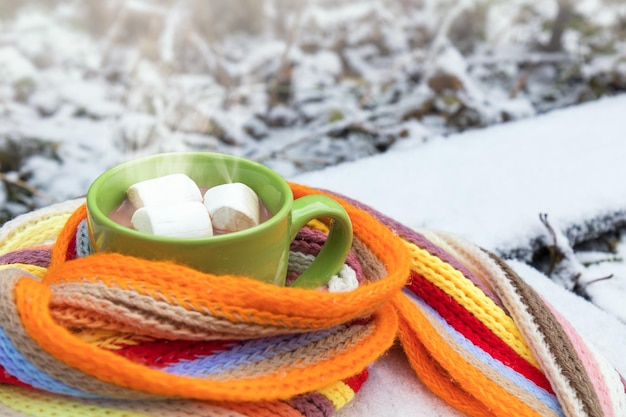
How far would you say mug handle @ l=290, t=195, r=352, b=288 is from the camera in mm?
492

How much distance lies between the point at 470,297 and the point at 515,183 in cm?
47

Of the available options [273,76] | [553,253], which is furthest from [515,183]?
[273,76]

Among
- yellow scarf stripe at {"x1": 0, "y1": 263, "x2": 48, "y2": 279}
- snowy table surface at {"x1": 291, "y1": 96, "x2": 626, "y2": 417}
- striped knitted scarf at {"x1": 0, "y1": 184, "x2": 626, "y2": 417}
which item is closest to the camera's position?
striped knitted scarf at {"x1": 0, "y1": 184, "x2": 626, "y2": 417}

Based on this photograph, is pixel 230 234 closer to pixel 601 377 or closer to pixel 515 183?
pixel 601 377

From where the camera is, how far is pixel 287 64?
1834 mm

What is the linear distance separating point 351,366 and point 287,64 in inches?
58.0

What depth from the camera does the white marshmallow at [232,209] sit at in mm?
448

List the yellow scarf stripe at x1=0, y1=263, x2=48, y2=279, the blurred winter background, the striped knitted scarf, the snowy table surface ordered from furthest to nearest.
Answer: the blurred winter background, the snowy table surface, the yellow scarf stripe at x1=0, y1=263, x2=48, y2=279, the striped knitted scarf

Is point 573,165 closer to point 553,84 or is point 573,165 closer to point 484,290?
point 484,290

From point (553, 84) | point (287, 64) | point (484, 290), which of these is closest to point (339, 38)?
point (287, 64)

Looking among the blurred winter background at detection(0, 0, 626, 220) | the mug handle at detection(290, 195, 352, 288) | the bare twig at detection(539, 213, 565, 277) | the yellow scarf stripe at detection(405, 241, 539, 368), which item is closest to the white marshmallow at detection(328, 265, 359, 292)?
the mug handle at detection(290, 195, 352, 288)

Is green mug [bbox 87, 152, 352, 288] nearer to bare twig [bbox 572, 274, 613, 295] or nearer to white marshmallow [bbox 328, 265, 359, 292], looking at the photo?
white marshmallow [bbox 328, 265, 359, 292]

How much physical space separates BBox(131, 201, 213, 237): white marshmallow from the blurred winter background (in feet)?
2.94

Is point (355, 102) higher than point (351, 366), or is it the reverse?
point (351, 366)
